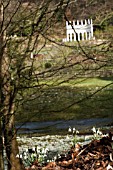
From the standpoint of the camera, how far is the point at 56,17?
11.7ft

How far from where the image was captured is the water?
1346 cm

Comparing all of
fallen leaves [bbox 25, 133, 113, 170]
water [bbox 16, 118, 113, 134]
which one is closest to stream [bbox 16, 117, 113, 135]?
water [bbox 16, 118, 113, 134]

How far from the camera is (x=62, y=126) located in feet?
46.7

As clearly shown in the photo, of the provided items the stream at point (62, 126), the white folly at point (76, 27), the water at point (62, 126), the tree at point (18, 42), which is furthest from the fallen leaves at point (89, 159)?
the water at point (62, 126)

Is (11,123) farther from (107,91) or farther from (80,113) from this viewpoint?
(107,91)

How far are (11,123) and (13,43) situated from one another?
613mm

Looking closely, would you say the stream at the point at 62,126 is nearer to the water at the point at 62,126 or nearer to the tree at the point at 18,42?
the water at the point at 62,126

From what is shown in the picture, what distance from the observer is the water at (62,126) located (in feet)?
44.2

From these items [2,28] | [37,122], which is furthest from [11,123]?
[37,122]

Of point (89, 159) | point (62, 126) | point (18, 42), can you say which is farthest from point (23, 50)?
point (62, 126)

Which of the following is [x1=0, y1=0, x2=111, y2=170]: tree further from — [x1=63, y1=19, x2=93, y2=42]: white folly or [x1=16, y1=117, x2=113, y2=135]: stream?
[x1=16, y1=117, x2=113, y2=135]: stream

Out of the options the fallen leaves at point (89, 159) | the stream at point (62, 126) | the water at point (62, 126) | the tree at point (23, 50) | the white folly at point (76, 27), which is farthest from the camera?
the water at point (62, 126)

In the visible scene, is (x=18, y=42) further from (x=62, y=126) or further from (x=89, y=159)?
(x=62, y=126)

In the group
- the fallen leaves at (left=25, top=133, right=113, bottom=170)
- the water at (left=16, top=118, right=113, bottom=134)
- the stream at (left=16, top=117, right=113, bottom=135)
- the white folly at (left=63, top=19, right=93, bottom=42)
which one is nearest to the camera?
the white folly at (left=63, top=19, right=93, bottom=42)
